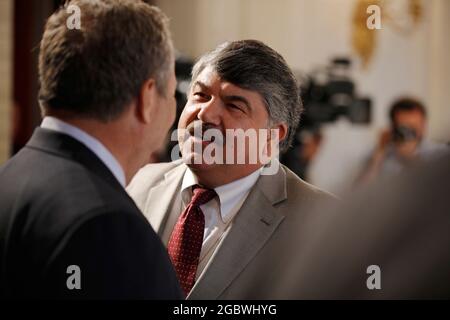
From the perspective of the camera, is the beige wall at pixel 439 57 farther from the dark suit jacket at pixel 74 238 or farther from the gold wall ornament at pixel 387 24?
the dark suit jacket at pixel 74 238

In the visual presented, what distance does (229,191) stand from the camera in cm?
150

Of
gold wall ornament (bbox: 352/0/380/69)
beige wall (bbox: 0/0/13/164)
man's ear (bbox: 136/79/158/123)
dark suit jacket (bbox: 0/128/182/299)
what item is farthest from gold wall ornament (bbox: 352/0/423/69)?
dark suit jacket (bbox: 0/128/182/299)

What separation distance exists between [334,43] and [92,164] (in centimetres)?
496

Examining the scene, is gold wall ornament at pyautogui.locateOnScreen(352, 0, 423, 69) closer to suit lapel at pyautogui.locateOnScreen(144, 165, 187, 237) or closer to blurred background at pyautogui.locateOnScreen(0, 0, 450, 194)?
blurred background at pyautogui.locateOnScreen(0, 0, 450, 194)

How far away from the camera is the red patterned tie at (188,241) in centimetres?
137

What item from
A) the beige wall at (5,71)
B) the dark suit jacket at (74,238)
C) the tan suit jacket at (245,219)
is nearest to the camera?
the dark suit jacket at (74,238)

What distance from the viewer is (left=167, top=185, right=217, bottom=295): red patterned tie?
137 centimetres

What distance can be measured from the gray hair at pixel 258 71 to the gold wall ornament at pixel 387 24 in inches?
167

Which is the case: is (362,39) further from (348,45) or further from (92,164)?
(92,164)

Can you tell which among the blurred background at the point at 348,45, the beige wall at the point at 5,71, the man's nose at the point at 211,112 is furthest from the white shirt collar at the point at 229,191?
the blurred background at the point at 348,45

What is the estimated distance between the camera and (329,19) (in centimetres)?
568

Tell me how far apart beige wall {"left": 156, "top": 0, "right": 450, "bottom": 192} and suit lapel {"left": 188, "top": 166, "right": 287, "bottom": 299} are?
13.0ft
